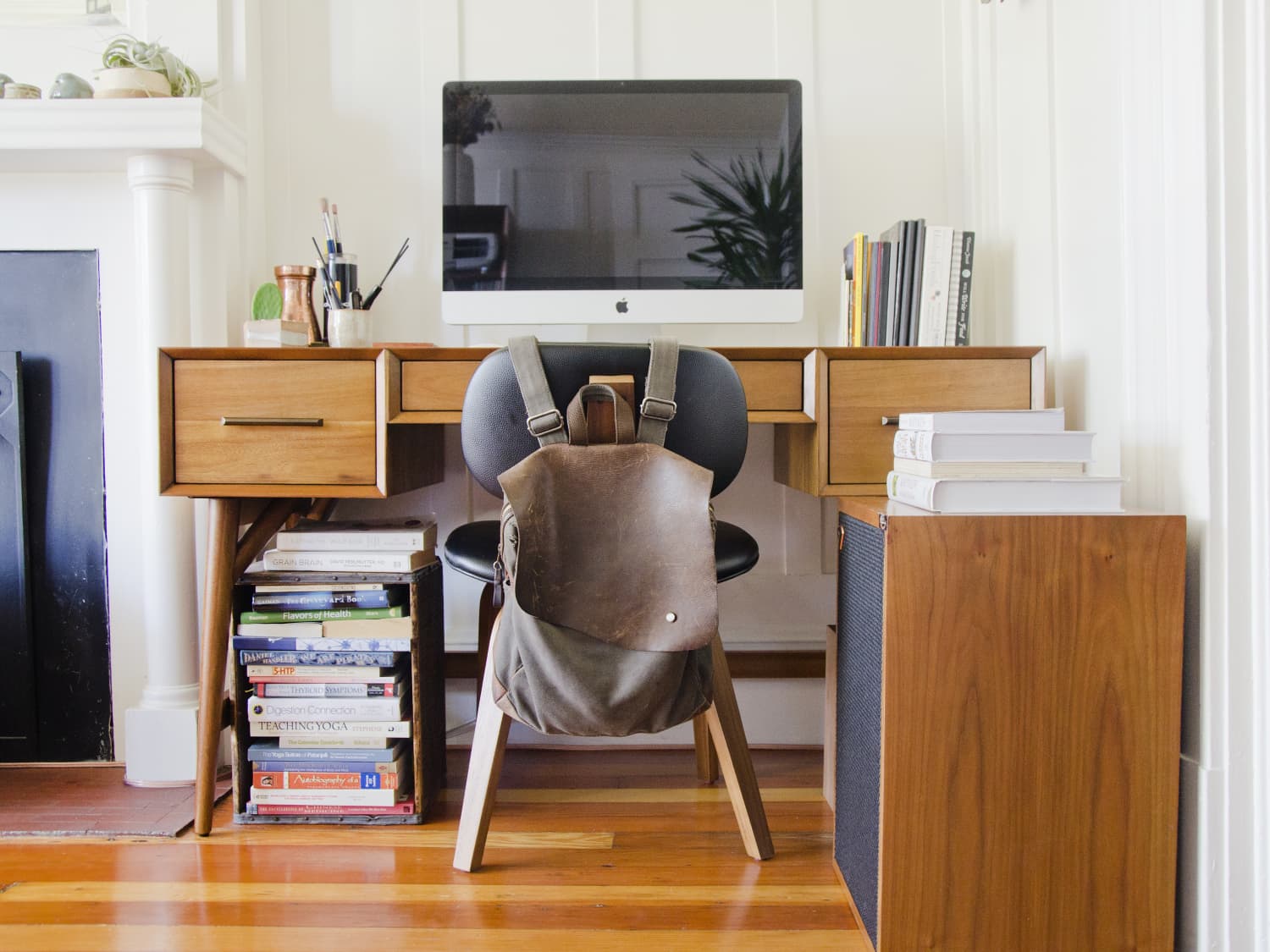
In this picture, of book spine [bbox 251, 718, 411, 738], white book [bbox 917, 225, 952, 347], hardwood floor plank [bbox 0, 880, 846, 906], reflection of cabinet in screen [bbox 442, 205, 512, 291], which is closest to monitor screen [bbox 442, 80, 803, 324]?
reflection of cabinet in screen [bbox 442, 205, 512, 291]

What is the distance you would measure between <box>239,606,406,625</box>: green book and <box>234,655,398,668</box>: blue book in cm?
4

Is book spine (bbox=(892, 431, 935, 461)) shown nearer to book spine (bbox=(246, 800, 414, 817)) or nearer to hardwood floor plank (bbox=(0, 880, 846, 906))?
hardwood floor plank (bbox=(0, 880, 846, 906))

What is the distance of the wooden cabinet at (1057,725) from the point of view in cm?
113

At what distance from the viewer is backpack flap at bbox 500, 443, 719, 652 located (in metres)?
1.24

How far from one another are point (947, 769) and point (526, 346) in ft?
2.54

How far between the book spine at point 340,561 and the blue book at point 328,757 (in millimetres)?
319

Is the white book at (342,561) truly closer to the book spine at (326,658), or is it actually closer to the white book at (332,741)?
the book spine at (326,658)

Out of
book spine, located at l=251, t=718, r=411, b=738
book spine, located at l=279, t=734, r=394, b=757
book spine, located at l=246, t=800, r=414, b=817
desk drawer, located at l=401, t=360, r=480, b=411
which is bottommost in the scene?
book spine, located at l=246, t=800, r=414, b=817

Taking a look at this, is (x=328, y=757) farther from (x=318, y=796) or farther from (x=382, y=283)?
(x=382, y=283)

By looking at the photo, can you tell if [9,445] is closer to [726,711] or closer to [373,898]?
[373,898]

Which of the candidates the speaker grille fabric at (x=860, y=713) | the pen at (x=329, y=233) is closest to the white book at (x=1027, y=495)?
the speaker grille fabric at (x=860, y=713)

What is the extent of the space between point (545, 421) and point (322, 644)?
26.2 inches

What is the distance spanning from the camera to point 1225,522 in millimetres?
1147

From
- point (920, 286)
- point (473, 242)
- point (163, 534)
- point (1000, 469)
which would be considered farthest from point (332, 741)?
point (920, 286)
